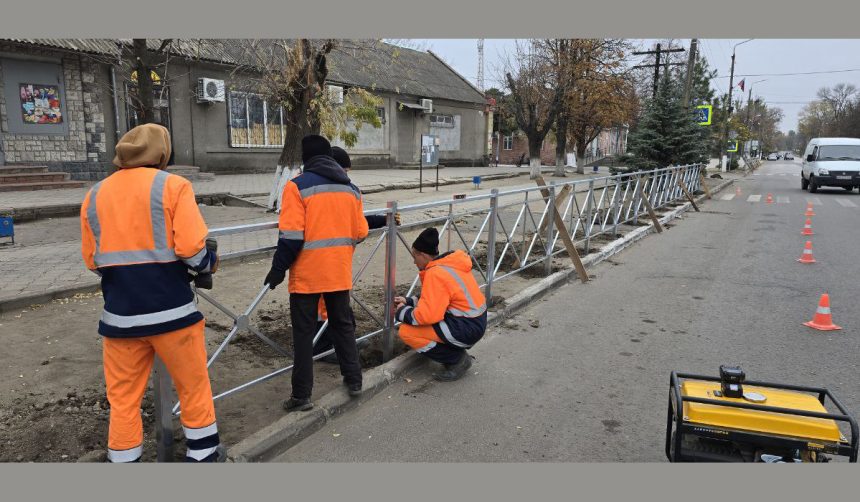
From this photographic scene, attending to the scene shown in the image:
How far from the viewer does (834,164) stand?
822 inches

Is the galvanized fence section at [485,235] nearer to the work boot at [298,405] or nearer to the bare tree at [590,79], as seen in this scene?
the work boot at [298,405]

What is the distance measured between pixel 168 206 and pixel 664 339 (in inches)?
174

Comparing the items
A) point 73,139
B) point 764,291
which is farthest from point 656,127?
point 73,139

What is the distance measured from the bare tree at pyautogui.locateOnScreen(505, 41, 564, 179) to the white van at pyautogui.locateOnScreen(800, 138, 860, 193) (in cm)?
1001

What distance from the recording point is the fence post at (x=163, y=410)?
9.54 feet

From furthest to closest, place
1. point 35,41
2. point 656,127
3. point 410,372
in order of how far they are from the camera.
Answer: point 656,127 → point 35,41 → point 410,372

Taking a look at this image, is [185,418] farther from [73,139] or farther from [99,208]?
[73,139]

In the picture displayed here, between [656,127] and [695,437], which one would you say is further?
[656,127]

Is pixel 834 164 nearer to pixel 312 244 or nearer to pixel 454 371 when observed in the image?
pixel 454 371

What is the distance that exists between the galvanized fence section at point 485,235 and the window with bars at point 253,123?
10659 millimetres

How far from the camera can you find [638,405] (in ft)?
12.8

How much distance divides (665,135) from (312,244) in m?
16.6

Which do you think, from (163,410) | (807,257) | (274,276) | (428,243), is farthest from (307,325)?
(807,257)

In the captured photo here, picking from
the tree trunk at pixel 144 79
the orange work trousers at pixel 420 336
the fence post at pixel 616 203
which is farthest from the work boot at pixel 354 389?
the fence post at pixel 616 203
